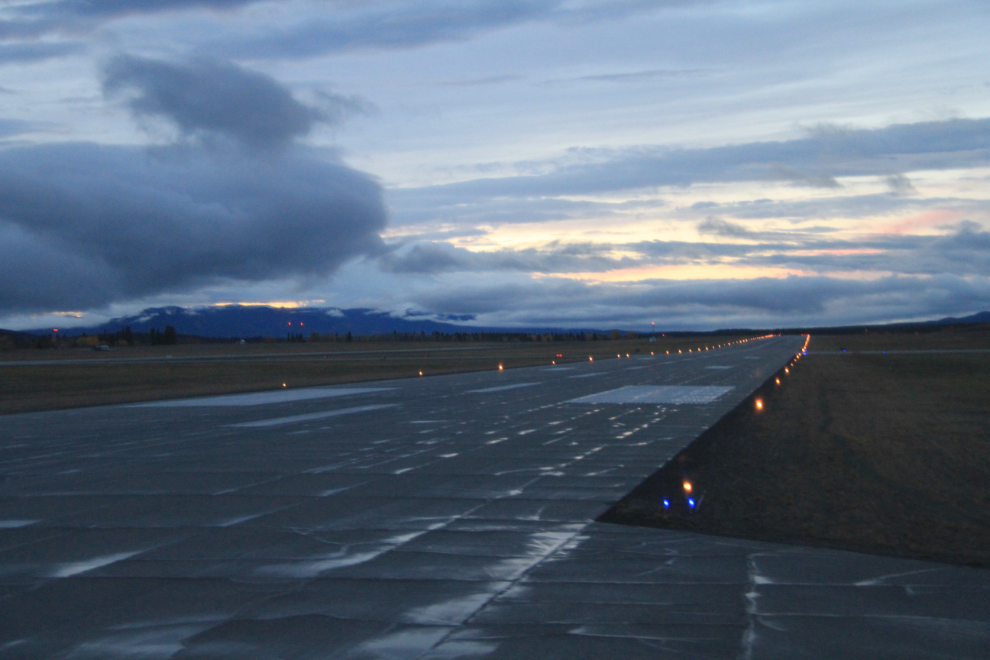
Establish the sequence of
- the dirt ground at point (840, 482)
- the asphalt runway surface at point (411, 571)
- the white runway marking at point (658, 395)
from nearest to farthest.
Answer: the asphalt runway surface at point (411, 571) < the dirt ground at point (840, 482) < the white runway marking at point (658, 395)

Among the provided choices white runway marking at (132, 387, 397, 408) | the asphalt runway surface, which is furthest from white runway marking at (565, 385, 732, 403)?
the asphalt runway surface

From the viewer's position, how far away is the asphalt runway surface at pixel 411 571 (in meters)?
5.87

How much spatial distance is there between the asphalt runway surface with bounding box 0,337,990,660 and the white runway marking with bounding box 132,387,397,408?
1316 centimetres

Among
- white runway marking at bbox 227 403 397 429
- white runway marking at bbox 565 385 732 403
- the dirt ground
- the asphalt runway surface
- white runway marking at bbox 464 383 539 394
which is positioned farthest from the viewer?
white runway marking at bbox 464 383 539 394

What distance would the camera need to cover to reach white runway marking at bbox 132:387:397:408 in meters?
29.3

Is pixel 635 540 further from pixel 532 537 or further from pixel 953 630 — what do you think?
pixel 953 630

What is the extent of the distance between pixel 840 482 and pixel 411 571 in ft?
26.5

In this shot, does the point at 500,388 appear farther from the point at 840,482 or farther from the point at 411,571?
the point at 411,571

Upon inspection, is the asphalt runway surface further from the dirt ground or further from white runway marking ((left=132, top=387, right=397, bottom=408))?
white runway marking ((left=132, top=387, right=397, bottom=408))

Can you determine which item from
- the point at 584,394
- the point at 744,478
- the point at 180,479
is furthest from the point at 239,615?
the point at 584,394

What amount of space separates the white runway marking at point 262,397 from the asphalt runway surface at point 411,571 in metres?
13.2

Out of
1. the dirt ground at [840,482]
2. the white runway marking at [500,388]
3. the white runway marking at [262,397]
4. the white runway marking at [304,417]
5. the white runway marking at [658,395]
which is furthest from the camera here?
the white runway marking at [500,388]

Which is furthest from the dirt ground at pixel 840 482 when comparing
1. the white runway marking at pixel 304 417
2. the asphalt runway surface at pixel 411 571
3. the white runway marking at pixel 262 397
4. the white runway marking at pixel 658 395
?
the white runway marking at pixel 262 397

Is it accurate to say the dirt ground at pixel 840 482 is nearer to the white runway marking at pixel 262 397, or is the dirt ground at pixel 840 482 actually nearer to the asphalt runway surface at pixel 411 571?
the asphalt runway surface at pixel 411 571
